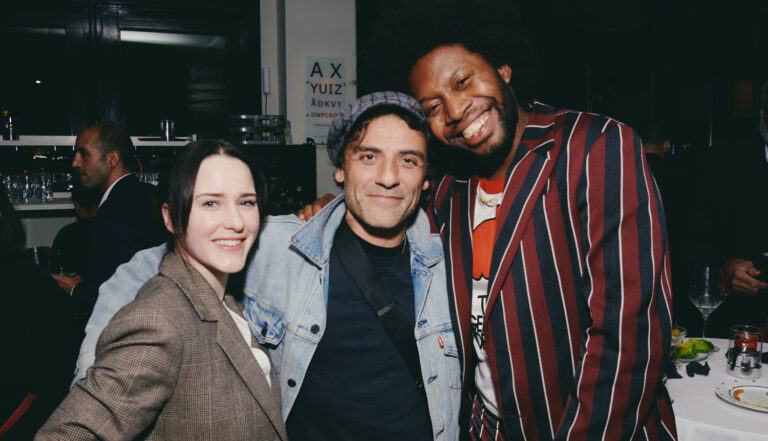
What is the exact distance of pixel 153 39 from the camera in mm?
4992

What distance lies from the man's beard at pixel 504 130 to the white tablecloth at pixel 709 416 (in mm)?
1120

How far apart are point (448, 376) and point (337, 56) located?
426 centimetres

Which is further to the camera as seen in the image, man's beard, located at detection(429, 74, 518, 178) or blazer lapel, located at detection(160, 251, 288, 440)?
man's beard, located at detection(429, 74, 518, 178)

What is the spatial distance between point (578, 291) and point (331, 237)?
2.47 feet

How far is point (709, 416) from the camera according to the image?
184 centimetres

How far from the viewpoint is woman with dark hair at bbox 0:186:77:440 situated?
206 centimetres

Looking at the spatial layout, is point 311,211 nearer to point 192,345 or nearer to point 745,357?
point 192,345

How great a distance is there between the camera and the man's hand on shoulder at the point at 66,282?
11.7 feet

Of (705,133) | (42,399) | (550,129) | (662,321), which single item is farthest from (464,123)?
(705,133)

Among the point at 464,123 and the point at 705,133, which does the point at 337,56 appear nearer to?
the point at 464,123

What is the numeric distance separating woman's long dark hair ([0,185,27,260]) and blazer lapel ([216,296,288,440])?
5.51 feet

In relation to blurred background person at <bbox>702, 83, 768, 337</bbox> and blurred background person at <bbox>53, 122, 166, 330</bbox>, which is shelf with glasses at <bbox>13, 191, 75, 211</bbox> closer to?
blurred background person at <bbox>53, 122, 166, 330</bbox>

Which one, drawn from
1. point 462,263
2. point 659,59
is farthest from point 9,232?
point 659,59

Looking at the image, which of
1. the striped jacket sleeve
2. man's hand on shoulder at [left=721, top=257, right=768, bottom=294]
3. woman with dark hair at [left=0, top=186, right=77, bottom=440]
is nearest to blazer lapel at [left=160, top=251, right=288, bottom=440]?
the striped jacket sleeve
